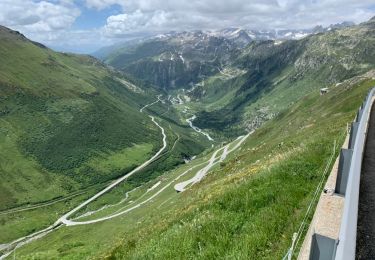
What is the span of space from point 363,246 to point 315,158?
12888 millimetres

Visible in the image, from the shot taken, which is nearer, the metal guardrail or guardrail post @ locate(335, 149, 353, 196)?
the metal guardrail

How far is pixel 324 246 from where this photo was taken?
8.37 m

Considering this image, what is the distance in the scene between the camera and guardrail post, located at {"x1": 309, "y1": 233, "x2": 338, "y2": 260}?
8.35m

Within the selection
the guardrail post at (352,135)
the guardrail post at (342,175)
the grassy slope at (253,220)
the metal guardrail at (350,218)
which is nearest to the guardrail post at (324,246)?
the metal guardrail at (350,218)

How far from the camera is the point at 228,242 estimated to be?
618 inches

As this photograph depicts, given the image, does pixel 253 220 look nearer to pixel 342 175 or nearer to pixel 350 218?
pixel 342 175

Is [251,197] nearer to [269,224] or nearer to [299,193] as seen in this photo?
[299,193]

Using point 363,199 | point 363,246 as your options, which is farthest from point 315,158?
point 363,246

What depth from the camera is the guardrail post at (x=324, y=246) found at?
27.4ft

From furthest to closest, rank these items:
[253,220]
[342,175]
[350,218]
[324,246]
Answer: [253,220]
[342,175]
[350,218]
[324,246]

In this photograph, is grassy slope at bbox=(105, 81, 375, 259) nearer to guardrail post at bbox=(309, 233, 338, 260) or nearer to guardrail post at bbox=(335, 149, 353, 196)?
guardrail post at bbox=(335, 149, 353, 196)

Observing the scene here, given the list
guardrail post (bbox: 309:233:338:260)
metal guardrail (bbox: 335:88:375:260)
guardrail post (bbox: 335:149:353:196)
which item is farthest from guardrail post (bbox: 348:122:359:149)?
guardrail post (bbox: 309:233:338:260)

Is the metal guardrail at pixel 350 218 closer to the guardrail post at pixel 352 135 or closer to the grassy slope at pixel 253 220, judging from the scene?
the grassy slope at pixel 253 220

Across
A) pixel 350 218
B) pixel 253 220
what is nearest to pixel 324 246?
pixel 350 218
